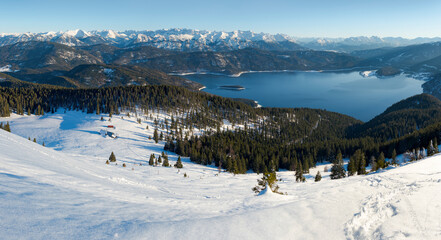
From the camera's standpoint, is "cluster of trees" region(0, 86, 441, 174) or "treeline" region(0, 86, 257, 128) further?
Answer: "treeline" region(0, 86, 257, 128)

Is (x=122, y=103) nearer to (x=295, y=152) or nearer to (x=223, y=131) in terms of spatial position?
(x=223, y=131)

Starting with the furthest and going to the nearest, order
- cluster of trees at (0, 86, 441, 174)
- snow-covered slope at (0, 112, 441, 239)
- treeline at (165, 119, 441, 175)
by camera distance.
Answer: cluster of trees at (0, 86, 441, 174)
treeline at (165, 119, 441, 175)
snow-covered slope at (0, 112, 441, 239)

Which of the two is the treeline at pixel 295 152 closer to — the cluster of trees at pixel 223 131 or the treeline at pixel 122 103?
the cluster of trees at pixel 223 131

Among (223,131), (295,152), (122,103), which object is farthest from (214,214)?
(122,103)

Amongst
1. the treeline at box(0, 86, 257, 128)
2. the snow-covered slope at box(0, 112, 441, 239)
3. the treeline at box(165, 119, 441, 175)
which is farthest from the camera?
the treeline at box(0, 86, 257, 128)

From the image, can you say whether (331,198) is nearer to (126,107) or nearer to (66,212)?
(66,212)

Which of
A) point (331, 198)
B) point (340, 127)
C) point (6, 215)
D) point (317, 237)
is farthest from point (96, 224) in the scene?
point (340, 127)

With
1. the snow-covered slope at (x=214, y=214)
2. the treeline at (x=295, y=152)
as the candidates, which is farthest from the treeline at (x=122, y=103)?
the snow-covered slope at (x=214, y=214)

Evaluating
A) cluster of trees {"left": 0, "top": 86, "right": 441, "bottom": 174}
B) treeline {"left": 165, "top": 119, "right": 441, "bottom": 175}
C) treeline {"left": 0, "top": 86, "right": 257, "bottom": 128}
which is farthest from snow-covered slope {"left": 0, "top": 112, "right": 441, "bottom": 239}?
treeline {"left": 0, "top": 86, "right": 257, "bottom": 128}

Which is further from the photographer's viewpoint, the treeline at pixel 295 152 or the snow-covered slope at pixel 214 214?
the treeline at pixel 295 152

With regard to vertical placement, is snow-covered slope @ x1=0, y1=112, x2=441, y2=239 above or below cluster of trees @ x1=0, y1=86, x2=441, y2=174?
above

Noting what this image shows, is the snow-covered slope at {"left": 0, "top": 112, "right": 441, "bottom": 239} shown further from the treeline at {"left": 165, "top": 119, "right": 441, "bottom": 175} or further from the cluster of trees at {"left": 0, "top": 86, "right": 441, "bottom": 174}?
the cluster of trees at {"left": 0, "top": 86, "right": 441, "bottom": 174}
